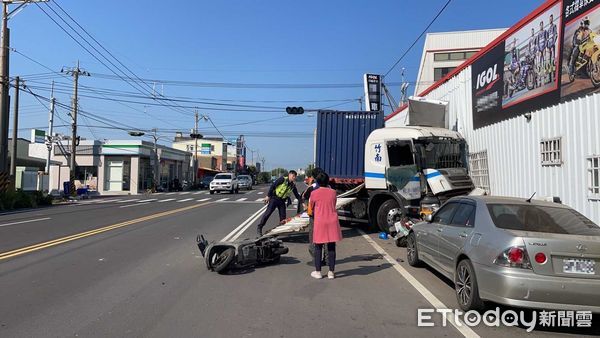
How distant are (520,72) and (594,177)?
3.98 meters

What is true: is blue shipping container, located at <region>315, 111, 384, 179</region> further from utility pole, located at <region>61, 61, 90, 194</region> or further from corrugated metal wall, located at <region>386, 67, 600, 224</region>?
utility pole, located at <region>61, 61, 90, 194</region>

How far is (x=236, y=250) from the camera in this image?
323 inches

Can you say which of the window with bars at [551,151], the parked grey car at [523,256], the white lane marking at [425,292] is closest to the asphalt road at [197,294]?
the white lane marking at [425,292]

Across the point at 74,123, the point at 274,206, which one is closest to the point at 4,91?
the point at 74,123

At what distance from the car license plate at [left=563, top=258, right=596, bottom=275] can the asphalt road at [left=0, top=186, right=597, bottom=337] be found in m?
0.74

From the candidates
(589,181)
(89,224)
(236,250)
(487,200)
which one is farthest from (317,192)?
(89,224)

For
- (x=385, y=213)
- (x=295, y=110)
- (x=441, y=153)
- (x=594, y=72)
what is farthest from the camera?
(x=295, y=110)

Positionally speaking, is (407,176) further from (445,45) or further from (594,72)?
(445,45)

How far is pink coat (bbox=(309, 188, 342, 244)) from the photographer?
7.68 m

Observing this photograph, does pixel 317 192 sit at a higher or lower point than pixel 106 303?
higher

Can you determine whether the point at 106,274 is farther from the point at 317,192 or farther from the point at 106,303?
the point at 317,192

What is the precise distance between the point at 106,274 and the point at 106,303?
189 cm

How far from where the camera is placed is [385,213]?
13289mm

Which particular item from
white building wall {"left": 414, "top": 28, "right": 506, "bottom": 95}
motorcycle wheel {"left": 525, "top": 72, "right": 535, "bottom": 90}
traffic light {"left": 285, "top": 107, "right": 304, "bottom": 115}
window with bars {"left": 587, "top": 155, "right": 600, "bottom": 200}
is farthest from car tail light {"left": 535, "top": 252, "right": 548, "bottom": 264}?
white building wall {"left": 414, "top": 28, "right": 506, "bottom": 95}
